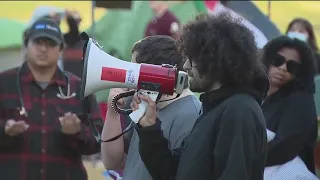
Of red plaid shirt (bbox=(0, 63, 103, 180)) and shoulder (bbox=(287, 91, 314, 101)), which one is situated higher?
shoulder (bbox=(287, 91, 314, 101))

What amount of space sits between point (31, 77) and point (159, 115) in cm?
122

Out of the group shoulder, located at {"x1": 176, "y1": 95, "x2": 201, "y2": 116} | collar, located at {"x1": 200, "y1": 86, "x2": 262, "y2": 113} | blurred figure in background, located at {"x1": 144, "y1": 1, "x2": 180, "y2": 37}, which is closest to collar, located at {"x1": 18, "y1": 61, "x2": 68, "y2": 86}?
shoulder, located at {"x1": 176, "y1": 95, "x2": 201, "y2": 116}

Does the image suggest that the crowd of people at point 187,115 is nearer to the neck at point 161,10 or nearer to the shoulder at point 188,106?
the shoulder at point 188,106

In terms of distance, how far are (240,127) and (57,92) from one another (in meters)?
1.80

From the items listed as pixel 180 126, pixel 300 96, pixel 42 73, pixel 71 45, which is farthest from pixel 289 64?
pixel 71 45

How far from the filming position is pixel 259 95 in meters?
2.47

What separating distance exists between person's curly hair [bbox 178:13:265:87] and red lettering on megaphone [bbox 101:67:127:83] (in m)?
0.26

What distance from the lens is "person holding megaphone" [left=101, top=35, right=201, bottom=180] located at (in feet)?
9.34

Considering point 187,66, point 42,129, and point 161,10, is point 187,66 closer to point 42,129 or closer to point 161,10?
point 42,129

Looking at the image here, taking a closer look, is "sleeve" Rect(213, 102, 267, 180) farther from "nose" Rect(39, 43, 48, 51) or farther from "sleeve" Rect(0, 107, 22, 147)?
"nose" Rect(39, 43, 48, 51)

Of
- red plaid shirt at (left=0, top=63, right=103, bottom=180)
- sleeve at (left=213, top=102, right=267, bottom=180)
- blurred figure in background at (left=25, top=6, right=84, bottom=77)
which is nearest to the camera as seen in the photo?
sleeve at (left=213, top=102, right=267, bottom=180)

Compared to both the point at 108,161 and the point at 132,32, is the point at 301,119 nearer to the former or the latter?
the point at 108,161

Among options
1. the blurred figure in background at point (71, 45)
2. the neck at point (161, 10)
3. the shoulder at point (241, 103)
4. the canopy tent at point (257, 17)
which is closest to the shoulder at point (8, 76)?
the shoulder at point (241, 103)

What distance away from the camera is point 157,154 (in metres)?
2.58
